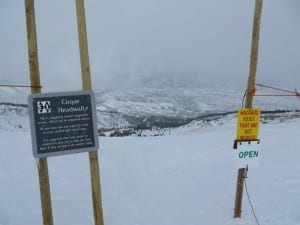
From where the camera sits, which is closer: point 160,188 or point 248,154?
point 248,154

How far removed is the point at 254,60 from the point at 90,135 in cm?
364

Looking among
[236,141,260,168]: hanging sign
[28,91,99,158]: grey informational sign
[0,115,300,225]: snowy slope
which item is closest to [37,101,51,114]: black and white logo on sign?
[28,91,99,158]: grey informational sign

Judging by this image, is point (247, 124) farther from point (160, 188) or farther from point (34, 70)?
point (160, 188)

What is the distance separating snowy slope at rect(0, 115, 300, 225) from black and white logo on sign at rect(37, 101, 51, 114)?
360 centimetres

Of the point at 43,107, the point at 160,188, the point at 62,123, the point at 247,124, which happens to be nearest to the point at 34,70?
the point at 43,107

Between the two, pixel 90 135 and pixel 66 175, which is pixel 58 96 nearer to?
pixel 90 135

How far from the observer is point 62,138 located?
5.61m

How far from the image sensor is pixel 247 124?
777 centimetres

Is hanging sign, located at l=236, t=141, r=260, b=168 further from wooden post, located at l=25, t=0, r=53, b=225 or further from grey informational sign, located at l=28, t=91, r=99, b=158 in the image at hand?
wooden post, located at l=25, t=0, r=53, b=225

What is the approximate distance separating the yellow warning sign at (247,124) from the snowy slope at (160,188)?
68.9 inches

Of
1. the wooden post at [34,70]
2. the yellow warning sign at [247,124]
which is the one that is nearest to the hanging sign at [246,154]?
the yellow warning sign at [247,124]

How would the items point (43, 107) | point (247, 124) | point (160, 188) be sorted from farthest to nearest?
point (160, 188) → point (247, 124) → point (43, 107)

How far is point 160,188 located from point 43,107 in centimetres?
668

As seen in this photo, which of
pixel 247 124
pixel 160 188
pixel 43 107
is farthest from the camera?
pixel 160 188
